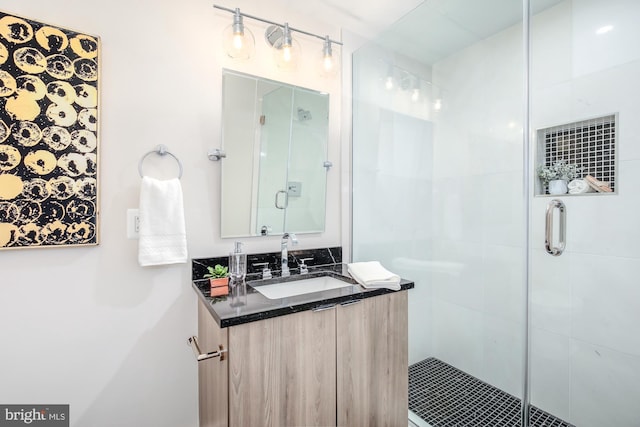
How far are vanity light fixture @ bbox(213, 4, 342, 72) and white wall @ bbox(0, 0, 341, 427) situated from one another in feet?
0.31

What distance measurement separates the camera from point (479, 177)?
5.14ft

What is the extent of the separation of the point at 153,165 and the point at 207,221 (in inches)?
13.8

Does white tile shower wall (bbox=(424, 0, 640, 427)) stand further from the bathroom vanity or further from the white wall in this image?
the white wall

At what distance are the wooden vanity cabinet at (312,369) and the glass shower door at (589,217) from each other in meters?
0.70

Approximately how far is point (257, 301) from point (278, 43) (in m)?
1.36

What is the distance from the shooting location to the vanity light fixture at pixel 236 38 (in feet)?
4.71

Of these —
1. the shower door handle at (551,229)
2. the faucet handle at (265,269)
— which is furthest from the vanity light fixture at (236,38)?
the shower door handle at (551,229)

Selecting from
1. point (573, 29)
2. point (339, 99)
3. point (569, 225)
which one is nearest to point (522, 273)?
point (569, 225)

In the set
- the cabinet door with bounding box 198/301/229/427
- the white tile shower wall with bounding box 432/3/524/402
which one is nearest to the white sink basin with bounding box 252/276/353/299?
the cabinet door with bounding box 198/301/229/427

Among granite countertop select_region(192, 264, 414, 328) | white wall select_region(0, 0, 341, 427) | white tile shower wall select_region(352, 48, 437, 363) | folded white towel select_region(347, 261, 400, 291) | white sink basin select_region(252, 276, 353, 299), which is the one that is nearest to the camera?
granite countertop select_region(192, 264, 414, 328)

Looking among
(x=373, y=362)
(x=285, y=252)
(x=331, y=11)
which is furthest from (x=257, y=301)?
(x=331, y=11)

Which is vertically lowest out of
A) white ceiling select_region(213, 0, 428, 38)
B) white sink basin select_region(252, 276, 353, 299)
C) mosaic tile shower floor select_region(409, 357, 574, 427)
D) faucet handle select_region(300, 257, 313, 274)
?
mosaic tile shower floor select_region(409, 357, 574, 427)

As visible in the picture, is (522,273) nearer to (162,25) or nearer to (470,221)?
(470,221)

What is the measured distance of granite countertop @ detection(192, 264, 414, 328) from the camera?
100 cm
